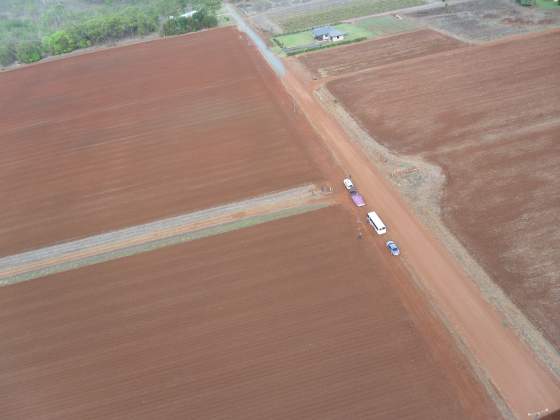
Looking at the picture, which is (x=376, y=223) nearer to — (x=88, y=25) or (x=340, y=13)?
(x=340, y=13)

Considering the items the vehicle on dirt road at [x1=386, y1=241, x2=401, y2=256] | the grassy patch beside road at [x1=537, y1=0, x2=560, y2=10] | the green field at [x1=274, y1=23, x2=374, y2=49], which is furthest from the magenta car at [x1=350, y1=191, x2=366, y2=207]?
the grassy patch beside road at [x1=537, y1=0, x2=560, y2=10]

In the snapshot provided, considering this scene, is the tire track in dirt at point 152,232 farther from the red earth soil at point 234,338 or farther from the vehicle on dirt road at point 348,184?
the red earth soil at point 234,338

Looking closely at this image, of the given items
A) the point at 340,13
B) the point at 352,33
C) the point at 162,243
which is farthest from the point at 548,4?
the point at 162,243

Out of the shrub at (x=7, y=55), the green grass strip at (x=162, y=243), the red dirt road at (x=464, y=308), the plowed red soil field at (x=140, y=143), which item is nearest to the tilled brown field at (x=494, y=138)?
the red dirt road at (x=464, y=308)

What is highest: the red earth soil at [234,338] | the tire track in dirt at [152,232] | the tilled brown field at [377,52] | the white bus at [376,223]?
the tilled brown field at [377,52]

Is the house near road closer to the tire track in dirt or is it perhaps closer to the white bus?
the tire track in dirt
